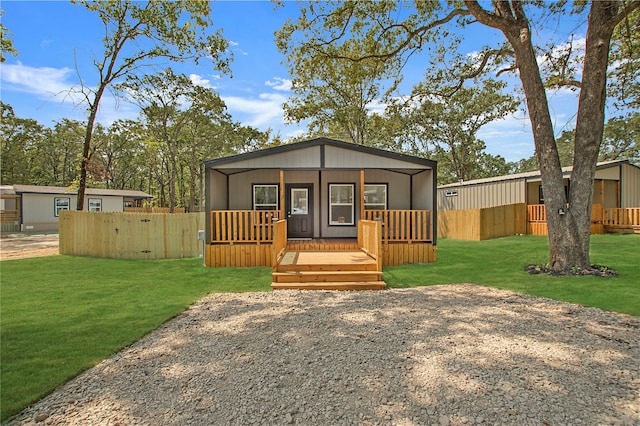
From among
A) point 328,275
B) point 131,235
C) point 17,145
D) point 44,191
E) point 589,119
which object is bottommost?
point 328,275

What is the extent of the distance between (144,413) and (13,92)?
45.0 feet

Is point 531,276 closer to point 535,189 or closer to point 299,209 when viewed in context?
point 299,209

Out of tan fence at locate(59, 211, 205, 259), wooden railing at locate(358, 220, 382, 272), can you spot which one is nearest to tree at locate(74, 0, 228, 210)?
tan fence at locate(59, 211, 205, 259)

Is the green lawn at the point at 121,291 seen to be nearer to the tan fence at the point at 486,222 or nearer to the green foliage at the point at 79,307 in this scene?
the green foliage at the point at 79,307

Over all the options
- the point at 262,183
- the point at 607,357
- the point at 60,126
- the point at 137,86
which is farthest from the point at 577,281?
the point at 60,126

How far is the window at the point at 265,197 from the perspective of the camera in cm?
1122

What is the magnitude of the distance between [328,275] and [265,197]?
507cm

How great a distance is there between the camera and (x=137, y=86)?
18953mm

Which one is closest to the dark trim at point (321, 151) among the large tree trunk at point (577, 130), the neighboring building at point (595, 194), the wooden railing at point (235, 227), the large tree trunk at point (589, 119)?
the wooden railing at point (235, 227)

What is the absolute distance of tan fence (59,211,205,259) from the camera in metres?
11.2

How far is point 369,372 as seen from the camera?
3156 mm

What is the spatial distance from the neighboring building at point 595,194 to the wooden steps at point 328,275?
11.5m

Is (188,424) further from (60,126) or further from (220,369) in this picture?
(60,126)

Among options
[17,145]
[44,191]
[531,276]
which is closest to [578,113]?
[531,276]
